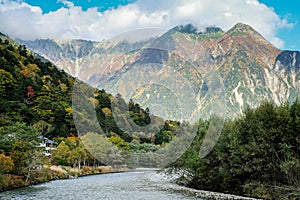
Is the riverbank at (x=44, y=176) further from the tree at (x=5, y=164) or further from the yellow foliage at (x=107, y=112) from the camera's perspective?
the yellow foliage at (x=107, y=112)

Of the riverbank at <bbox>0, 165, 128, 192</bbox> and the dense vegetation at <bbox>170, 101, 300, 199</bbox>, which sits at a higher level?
the dense vegetation at <bbox>170, 101, 300, 199</bbox>

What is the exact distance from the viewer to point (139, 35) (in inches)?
1339

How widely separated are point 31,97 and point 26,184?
4567cm

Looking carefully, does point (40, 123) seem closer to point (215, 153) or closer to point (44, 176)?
point (44, 176)

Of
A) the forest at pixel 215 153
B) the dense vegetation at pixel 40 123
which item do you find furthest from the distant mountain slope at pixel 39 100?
the forest at pixel 215 153

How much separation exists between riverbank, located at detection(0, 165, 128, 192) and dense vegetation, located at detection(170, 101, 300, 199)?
16029 mm

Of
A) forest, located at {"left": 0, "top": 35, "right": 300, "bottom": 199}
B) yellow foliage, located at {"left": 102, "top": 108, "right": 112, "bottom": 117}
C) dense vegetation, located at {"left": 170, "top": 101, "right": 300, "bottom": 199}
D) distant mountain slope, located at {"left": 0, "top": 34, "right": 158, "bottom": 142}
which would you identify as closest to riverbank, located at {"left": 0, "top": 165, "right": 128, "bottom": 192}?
forest, located at {"left": 0, "top": 35, "right": 300, "bottom": 199}

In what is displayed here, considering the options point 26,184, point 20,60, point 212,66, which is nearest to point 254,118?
point 26,184

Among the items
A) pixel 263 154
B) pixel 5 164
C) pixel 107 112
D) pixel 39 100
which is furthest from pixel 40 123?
pixel 263 154

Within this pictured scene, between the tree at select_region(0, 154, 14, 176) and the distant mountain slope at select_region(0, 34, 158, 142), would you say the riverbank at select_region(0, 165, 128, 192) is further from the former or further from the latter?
the distant mountain slope at select_region(0, 34, 158, 142)

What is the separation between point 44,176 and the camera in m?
37.4

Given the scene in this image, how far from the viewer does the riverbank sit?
94.4 ft

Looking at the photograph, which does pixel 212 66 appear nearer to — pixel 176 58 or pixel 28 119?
pixel 176 58

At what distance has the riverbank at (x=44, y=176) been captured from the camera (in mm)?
28767
